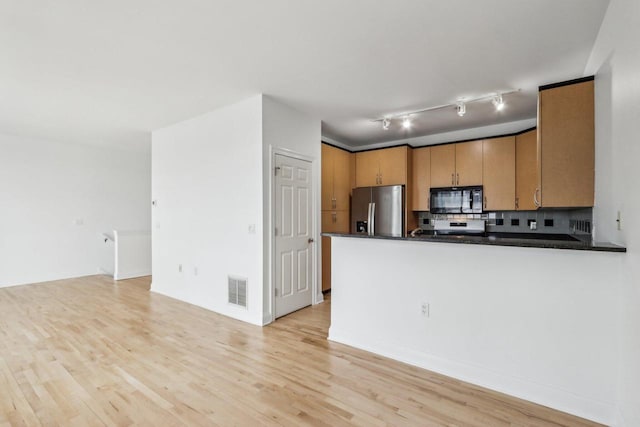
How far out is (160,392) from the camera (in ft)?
7.14

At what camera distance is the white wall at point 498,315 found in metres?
1.93

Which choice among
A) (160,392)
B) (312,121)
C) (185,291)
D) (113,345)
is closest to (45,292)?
(185,291)

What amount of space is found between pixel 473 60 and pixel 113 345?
4.35 meters

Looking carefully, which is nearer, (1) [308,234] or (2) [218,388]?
(2) [218,388]

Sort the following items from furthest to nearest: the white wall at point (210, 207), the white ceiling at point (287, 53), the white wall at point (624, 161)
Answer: the white wall at point (210, 207) < the white ceiling at point (287, 53) < the white wall at point (624, 161)

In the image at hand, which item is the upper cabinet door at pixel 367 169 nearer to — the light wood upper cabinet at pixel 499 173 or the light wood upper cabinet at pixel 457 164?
the light wood upper cabinet at pixel 457 164

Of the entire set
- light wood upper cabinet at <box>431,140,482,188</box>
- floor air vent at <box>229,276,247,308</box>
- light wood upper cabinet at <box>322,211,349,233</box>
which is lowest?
floor air vent at <box>229,276,247,308</box>

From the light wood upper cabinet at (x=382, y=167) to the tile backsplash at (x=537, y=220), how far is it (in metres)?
1.05

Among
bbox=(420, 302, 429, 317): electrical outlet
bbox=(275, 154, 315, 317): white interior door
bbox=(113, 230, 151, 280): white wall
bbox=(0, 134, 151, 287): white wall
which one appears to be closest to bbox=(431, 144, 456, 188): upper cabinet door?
bbox=(275, 154, 315, 317): white interior door

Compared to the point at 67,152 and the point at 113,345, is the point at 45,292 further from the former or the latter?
the point at 113,345

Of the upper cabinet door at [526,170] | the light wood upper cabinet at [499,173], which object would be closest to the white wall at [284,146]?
the light wood upper cabinet at [499,173]

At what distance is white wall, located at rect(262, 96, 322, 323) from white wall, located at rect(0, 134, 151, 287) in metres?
4.71

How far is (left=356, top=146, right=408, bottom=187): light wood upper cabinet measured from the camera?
194 inches

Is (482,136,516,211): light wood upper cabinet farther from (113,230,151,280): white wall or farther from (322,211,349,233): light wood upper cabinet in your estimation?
(113,230,151,280): white wall
